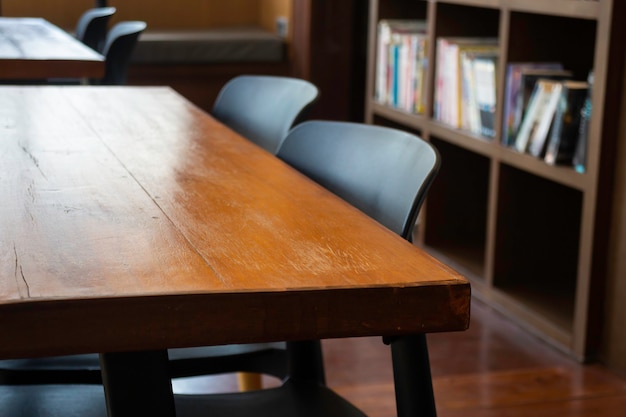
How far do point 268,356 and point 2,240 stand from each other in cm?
62

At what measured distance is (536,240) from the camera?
3.06 metres

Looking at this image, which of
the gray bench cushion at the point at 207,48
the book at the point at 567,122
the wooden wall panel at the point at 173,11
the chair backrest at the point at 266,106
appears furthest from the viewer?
the wooden wall panel at the point at 173,11

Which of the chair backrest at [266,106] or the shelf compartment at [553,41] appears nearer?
the chair backrest at [266,106]

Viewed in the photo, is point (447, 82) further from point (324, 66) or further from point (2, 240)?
point (2, 240)

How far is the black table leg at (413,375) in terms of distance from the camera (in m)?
1.08

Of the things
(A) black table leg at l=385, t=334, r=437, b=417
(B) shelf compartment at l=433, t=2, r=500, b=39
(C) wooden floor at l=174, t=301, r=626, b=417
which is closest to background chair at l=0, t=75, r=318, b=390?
(A) black table leg at l=385, t=334, r=437, b=417

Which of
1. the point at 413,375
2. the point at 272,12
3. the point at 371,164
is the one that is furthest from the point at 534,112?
the point at 272,12

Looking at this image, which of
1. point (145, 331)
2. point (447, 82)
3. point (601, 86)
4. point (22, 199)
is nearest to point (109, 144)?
point (22, 199)

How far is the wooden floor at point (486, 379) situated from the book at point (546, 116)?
0.51 m

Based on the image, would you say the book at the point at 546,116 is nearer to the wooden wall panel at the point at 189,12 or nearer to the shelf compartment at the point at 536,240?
the shelf compartment at the point at 536,240

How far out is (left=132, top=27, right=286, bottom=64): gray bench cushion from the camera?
479 centimetres

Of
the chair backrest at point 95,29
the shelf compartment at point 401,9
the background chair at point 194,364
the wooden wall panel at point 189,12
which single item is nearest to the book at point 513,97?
the shelf compartment at point 401,9

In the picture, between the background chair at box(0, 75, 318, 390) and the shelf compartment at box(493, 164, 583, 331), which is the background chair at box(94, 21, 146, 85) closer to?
the shelf compartment at box(493, 164, 583, 331)

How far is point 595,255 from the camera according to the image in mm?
2508
